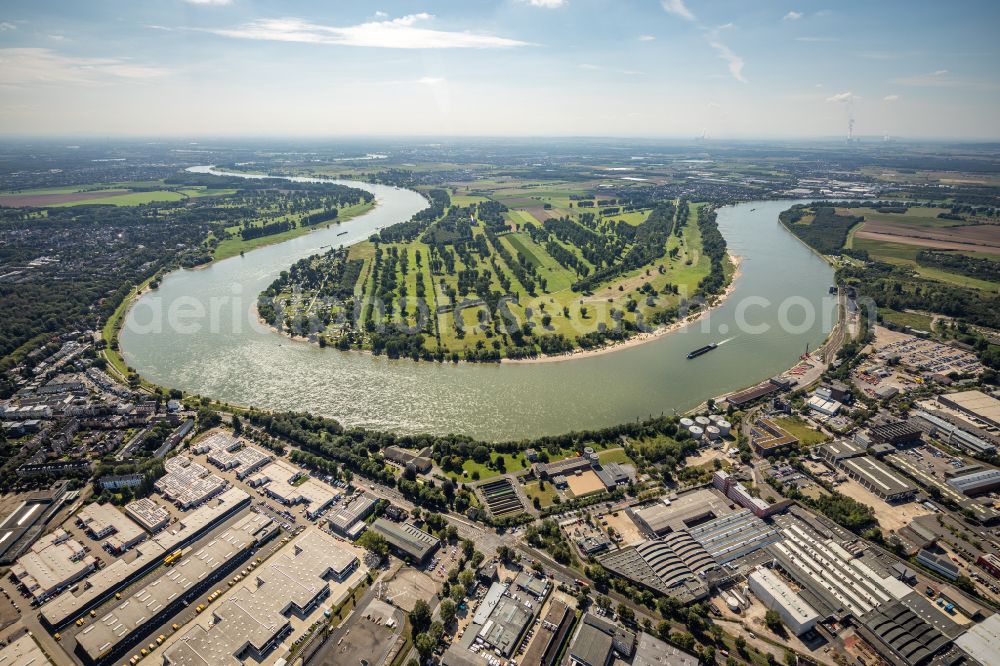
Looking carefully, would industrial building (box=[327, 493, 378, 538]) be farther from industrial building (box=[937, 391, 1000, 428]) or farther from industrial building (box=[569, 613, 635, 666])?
industrial building (box=[937, 391, 1000, 428])

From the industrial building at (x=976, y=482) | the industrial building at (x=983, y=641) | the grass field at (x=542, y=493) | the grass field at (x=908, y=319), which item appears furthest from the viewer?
the grass field at (x=908, y=319)

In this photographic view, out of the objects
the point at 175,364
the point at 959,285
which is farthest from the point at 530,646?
the point at 959,285

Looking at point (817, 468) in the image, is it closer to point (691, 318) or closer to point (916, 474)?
point (916, 474)

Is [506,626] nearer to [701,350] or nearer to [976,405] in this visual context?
[701,350]

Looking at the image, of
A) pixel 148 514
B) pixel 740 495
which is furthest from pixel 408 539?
pixel 740 495

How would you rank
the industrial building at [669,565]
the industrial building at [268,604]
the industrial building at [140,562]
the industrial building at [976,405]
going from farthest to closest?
the industrial building at [976,405] < the industrial building at [669,565] < the industrial building at [140,562] < the industrial building at [268,604]

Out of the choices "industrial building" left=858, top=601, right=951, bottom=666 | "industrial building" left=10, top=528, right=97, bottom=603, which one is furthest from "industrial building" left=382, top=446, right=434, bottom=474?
"industrial building" left=858, top=601, right=951, bottom=666

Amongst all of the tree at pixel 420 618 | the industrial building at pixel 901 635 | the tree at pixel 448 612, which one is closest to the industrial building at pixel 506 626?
the tree at pixel 448 612

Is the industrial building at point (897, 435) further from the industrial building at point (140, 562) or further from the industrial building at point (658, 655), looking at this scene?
the industrial building at point (140, 562)
